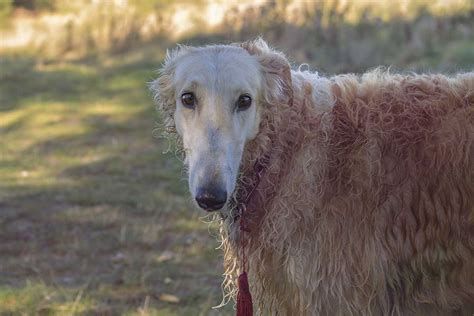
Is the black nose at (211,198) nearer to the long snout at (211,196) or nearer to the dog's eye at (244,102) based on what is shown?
the long snout at (211,196)

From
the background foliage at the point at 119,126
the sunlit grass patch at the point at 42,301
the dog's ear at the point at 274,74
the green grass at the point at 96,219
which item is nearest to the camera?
the dog's ear at the point at 274,74

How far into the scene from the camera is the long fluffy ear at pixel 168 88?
3.45 meters

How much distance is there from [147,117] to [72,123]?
1138mm

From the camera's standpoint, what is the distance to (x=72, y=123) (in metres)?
11.5

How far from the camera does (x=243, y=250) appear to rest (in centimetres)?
352

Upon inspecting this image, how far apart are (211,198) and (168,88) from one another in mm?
679

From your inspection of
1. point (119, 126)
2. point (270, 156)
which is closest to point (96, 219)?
point (270, 156)

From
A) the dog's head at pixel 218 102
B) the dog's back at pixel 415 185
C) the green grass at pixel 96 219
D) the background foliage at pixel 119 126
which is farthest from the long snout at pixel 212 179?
→ the green grass at pixel 96 219

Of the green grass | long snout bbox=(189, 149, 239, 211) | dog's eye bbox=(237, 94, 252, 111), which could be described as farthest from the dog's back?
the green grass

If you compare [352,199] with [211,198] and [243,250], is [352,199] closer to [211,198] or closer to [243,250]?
[243,250]

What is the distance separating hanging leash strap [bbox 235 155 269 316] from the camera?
11.2 ft

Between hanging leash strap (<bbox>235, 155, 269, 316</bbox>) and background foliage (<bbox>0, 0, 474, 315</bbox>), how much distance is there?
901 millimetres

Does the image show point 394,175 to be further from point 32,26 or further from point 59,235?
point 32,26

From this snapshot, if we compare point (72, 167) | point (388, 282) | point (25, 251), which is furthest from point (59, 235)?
point (388, 282)
